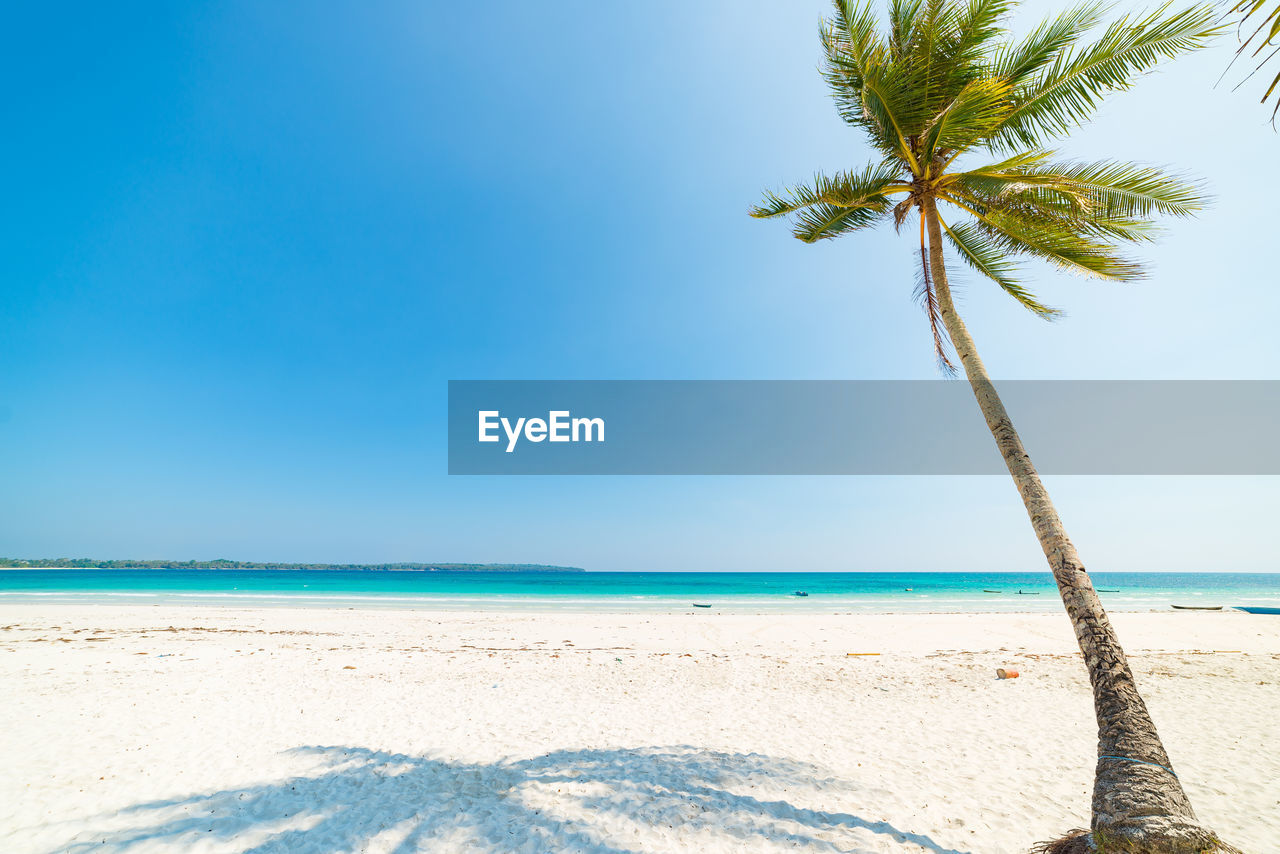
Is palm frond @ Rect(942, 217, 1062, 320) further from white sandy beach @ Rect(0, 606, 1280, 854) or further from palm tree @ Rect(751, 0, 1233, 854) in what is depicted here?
white sandy beach @ Rect(0, 606, 1280, 854)

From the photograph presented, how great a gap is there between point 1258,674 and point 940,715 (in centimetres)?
803

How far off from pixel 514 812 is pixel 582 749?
1.79 meters

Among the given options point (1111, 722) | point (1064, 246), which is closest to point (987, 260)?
point (1064, 246)

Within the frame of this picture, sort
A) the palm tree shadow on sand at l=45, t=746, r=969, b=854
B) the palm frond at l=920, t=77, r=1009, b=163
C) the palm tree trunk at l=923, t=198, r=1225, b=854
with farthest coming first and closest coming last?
1. the palm frond at l=920, t=77, r=1009, b=163
2. the palm tree shadow on sand at l=45, t=746, r=969, b=854
3. the palm tree trunk at l=923, t=198, r=1225, b=854

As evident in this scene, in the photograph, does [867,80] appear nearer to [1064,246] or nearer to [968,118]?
[968,118]

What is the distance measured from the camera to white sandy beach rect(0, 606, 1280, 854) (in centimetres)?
474

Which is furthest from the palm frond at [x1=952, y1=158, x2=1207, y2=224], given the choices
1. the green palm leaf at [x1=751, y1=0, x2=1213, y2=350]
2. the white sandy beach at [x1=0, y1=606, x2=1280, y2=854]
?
the white sandy beach at [x1=0, y1=606, x2=1280, y2=854]

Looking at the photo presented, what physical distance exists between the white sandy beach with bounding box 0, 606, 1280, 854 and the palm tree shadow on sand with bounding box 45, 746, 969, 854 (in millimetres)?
26

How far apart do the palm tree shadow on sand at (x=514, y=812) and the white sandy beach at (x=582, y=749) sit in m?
0.03

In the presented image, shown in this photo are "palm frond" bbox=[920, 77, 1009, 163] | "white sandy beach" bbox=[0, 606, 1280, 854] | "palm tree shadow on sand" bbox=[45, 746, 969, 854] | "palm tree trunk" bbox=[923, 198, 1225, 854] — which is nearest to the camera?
"palm tree trunk" bbox=[923, 198, 1225, 854]

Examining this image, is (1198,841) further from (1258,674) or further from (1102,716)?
(1258,674)

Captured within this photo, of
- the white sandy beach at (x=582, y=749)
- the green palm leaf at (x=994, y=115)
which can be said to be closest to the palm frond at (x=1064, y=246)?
the green palm leaf at (x=994, y=115)

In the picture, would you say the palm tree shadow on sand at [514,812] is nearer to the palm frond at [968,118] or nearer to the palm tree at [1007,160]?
the palm tree at [1007,160]

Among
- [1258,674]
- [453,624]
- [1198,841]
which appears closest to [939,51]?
[1198,841]
